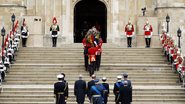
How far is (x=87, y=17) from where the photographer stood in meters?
44.5

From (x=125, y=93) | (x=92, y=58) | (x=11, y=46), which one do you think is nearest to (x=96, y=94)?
(x=125, y=93)

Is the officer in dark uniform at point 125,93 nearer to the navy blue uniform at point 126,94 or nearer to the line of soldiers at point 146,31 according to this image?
the navy blue uniform at point 126,94

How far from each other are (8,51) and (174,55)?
26.8ft

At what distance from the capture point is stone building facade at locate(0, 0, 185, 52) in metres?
37.9

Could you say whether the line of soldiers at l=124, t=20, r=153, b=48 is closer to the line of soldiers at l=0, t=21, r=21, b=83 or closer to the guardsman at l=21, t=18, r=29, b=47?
the guardsman at l=21, t=18, r=29, b=47

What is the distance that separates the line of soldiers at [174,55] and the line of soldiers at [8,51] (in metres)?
7.80

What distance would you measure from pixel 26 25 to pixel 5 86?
10253 mm

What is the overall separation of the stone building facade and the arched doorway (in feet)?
5.09

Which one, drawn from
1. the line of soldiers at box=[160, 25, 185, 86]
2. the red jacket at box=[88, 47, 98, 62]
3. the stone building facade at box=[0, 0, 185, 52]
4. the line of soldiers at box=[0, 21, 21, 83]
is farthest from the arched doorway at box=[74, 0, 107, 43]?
the red jacket at box=[88, 47, 98, 62]

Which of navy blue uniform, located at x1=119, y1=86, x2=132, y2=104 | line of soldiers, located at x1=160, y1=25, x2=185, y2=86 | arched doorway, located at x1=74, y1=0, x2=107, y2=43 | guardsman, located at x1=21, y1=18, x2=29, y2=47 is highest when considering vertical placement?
arched doorway, located at x1=74, y1=0, x2=107, y2=43

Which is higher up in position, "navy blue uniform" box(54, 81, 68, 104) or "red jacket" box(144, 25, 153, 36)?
"red jacket" box(144, 25, 153, 36)

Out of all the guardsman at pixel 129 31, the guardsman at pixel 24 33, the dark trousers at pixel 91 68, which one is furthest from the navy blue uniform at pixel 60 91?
the guardsman at pixel 129 31

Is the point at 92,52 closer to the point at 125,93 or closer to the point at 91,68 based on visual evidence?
the point at 91,68

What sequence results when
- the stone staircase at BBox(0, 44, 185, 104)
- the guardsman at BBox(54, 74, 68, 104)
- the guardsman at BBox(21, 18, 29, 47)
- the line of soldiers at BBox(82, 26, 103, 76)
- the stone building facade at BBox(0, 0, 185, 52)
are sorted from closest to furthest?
the guardsman at BBox(54, 74, 68, 104) → the stone staircase at BBox(0, 44, 185, 104) → the line of soldiers at BBox(82, 26, 103, 76) → the guardsman at BBox(21, 18, 29, 47) → the stone building facade at BBox(0, 0, 185, 52)
